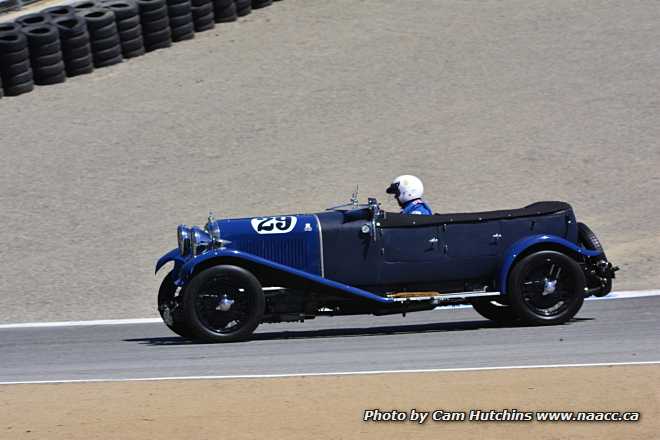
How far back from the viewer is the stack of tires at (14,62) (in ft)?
66.7

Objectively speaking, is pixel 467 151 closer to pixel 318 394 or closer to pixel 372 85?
pixel 372 85

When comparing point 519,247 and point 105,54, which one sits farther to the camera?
point 105,54

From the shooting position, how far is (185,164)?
63.1ft

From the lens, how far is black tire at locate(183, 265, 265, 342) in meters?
10.4

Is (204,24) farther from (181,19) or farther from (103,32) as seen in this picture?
(103,32)

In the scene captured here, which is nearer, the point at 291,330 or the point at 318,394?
the point at 318,394

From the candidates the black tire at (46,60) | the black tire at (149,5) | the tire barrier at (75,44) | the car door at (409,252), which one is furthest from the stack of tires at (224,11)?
the car door at (409,252)

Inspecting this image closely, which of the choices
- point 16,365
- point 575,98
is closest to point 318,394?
point 16,365

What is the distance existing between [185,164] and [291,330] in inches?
309

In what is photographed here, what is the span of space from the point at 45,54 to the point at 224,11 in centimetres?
462

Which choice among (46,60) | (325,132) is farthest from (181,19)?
(325,132)

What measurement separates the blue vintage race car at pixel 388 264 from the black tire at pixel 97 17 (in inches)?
456

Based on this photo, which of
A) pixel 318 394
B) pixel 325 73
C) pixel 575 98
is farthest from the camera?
pixel 325 73

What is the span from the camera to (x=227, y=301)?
10.5 m
